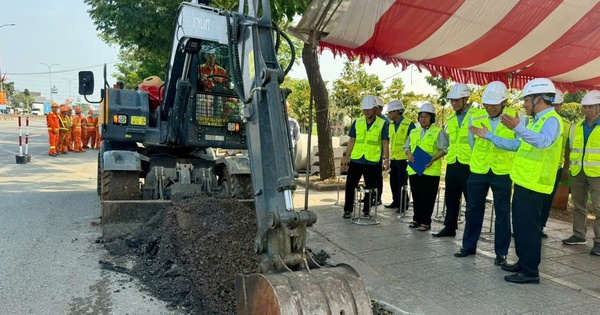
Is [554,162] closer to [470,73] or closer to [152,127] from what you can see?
[470,73]

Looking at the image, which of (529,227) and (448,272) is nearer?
(529,227)

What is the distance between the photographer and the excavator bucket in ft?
8.11

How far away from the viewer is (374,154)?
7367 millimetres

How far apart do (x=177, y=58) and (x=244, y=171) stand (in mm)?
1782

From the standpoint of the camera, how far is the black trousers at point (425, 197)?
671 centimetres

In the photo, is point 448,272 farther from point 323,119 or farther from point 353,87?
point 353,87

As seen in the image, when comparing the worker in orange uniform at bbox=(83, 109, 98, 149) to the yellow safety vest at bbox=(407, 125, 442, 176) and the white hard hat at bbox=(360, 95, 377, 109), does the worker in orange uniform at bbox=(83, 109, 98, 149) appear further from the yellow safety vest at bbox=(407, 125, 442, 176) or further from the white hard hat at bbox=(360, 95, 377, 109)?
the yellow safety vest at bbox=(407, 125, 442, 176)

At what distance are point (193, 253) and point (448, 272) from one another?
2729 millimetres

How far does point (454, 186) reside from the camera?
6156 millimetres

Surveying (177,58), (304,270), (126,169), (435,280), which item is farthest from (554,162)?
(126,169)

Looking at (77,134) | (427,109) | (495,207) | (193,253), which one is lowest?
(193,253)

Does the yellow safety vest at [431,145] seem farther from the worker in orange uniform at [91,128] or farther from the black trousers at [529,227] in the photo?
the worker in orange uniform at [91,128]

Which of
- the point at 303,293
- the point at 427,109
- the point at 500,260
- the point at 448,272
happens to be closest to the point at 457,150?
the point at 427,109

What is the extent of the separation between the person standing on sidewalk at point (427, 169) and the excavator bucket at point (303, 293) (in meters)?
4.25
